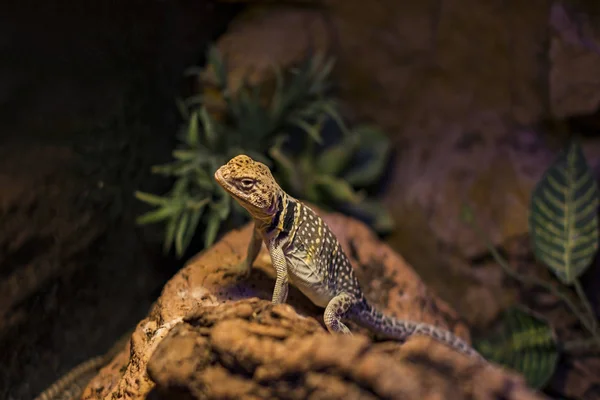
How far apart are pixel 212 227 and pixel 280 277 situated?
4.01 feet

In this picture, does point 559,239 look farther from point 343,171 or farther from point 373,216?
point 343,171

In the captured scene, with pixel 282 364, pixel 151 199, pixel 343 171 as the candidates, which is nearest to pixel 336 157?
pixel 343 171

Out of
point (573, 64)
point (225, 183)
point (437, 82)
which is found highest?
point (573, 64)

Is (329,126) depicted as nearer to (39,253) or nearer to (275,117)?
(275,117)

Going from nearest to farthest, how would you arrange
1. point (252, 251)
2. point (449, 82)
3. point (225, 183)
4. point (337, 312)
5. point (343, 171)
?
point (225, 183)
point (337, 312)
point (252, 251)
point (343, 171)
point (449, 82)

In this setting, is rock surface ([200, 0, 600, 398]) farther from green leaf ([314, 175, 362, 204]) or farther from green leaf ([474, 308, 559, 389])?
green leaf ([314, 175, 362, 204])

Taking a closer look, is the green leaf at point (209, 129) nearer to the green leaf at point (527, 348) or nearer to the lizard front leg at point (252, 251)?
the lizard front leg at point (252, 251)

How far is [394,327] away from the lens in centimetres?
253

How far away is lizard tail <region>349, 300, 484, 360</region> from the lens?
248cm

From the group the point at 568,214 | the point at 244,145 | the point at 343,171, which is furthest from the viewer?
the point at 343,171

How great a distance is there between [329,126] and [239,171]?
7.62 ft

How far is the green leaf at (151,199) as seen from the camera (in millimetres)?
3280

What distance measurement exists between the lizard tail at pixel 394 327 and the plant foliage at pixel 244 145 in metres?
1.24

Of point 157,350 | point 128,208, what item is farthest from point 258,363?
point 128,208
